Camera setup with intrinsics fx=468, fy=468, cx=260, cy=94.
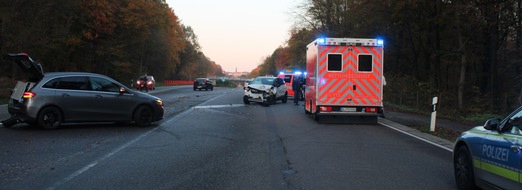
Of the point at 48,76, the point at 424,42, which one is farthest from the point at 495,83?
the point at 48,76

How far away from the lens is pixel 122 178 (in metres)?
6.71

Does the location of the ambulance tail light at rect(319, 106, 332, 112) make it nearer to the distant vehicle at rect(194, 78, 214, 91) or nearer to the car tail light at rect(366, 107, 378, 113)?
the car tail light at rect(366, 107, 378, 113)

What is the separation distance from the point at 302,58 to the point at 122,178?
5671cm

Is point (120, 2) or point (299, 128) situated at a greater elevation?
point (120, 2)

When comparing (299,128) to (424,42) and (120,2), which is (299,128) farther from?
(120,2)

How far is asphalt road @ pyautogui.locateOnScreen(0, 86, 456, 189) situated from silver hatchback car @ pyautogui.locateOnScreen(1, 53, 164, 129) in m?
0.35

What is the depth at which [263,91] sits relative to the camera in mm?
24031

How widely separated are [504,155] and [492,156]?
0.96ft

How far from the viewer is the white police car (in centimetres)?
495

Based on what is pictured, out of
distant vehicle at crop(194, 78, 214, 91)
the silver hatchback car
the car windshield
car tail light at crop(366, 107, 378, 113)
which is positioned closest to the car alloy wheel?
the silver hatchback car

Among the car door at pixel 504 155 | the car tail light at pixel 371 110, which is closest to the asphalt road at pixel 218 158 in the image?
the car door at pixel 504 155

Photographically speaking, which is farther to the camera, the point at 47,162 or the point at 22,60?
the point at 22,60

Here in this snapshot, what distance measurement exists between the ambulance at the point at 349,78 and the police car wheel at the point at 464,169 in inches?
346

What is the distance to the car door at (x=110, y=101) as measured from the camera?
12547mm
